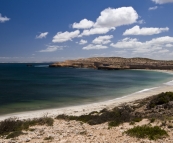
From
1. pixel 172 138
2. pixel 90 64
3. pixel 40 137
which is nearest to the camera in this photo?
pixel 172 138

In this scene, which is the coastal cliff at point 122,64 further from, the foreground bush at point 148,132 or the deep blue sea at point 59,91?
the foreground bush at point 148,132

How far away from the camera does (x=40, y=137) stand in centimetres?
1094

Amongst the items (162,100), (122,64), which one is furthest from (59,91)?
(122,64)

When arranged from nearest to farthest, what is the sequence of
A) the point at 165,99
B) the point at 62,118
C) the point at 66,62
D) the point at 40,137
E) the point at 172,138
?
1. the point at 172,138
2. the point at 40,137
3. the point at 62,118
4. the point at 165,99
5. the point at 66,62

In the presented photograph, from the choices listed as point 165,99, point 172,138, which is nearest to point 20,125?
point 172,138

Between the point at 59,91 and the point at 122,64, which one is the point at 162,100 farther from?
the point at 122,64

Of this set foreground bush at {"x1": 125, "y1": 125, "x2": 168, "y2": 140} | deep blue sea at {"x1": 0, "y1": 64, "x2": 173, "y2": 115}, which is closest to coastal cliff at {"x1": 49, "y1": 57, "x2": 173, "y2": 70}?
deep blue sea at {"x1": 0, "y1": 64, "x2": 173, "y2": 115}

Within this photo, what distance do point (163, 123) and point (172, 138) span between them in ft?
6.67

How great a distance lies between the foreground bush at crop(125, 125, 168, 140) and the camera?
402 inches

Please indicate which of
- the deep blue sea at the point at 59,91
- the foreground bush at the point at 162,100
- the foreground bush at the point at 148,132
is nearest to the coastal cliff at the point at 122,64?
the deep blue sea at the point at 59,91

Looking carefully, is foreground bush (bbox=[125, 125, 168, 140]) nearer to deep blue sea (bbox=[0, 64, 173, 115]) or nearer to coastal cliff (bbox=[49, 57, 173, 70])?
deep blue sea (bbox=[0, 64, 173, 115])

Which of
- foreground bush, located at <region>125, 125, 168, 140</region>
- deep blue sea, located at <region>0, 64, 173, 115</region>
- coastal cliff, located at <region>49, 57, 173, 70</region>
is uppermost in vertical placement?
coastal cliff, located at <region>49, 57, 173, 70</region>

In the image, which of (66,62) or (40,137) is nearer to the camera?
(40,137)

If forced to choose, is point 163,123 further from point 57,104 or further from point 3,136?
point 57,104
